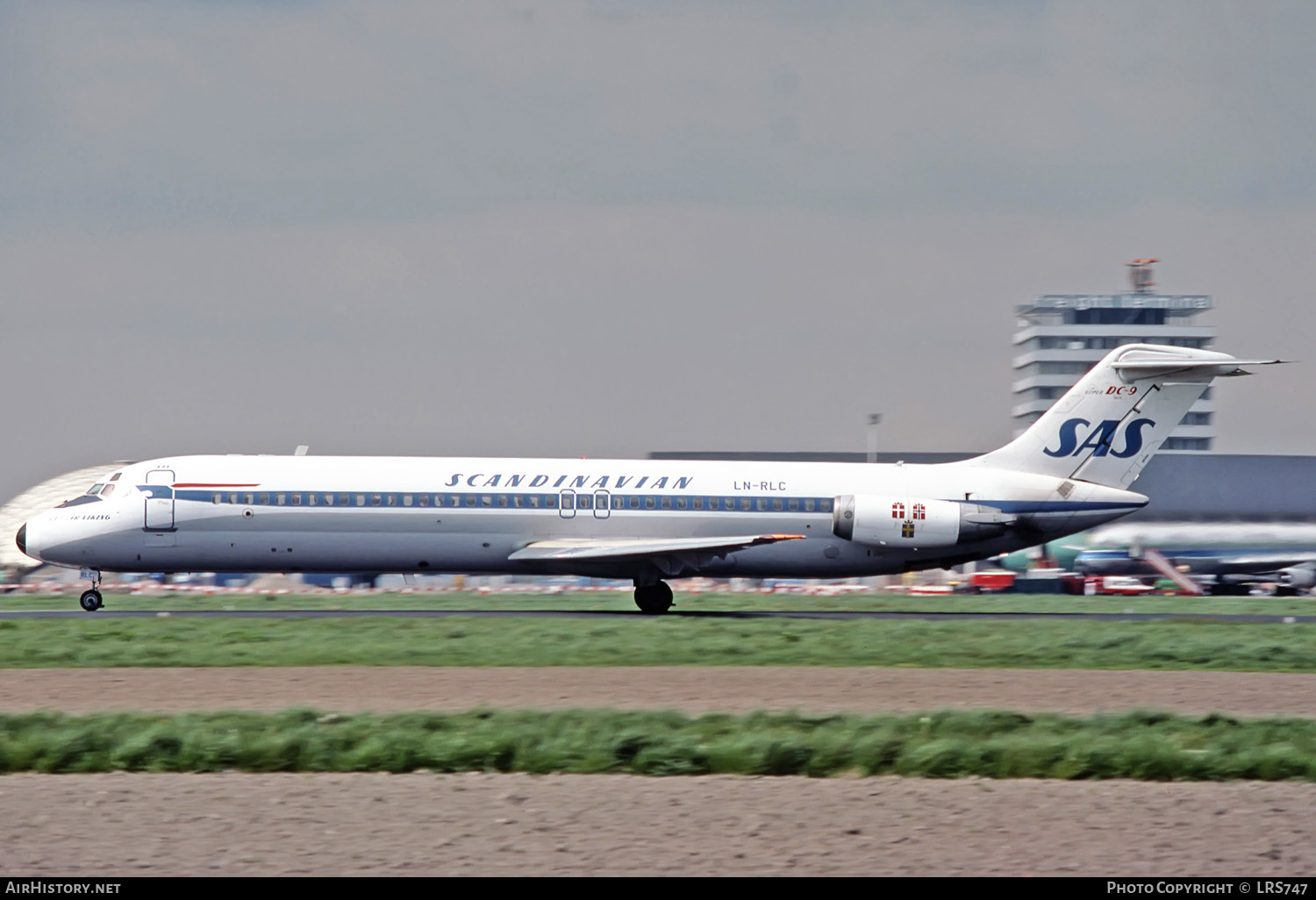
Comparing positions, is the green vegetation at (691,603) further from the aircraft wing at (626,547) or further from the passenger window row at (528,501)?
the passenger window row at (528,501)

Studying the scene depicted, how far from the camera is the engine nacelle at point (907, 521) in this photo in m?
33.4

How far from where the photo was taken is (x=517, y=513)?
32.6 metres

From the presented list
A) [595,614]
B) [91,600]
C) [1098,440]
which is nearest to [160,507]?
[91,600]

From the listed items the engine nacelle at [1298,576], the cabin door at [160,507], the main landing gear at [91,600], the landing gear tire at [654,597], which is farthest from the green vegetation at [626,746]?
the engine nacelle at [1298,576]

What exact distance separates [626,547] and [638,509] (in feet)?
3.76

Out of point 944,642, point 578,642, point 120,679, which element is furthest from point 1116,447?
point 120,679

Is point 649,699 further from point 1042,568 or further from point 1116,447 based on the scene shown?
point 1042,568

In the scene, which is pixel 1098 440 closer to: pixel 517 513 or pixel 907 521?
pixel 907 521

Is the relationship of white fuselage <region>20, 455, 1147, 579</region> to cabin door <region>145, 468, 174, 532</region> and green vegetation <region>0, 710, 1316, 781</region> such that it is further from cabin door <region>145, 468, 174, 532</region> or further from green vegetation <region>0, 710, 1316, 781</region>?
Result: green vegetation <region>0, 710, 1316, 781</region>

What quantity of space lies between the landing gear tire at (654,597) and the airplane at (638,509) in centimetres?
6

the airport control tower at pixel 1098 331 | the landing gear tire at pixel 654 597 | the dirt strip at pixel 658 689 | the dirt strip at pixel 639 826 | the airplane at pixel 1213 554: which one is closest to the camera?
the dirt strip at pixel 639 826

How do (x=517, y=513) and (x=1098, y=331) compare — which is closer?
(x=517, y=513)

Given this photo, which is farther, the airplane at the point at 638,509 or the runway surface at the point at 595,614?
the airplane at the point at 638,509
